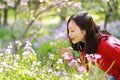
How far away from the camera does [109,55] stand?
4.40 metres

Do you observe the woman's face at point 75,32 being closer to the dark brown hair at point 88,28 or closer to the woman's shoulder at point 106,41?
the dark brown hair at point 88,28

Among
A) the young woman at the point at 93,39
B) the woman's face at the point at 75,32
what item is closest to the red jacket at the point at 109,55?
the young woman at the point at 93,39

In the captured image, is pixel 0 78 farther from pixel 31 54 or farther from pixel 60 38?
pixel 60 38

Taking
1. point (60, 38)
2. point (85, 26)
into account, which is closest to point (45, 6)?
point (60, 38)

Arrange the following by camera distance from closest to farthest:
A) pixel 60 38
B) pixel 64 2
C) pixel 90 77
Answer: pixel 90 77 < pixel 64 2 < pixel 60 38

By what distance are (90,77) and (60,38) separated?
5012mm

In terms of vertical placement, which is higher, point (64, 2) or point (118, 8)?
point (64, 2)

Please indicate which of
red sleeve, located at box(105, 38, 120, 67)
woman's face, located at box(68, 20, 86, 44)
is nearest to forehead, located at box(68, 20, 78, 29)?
woman's face, located at box(68, 20, 86, 44)

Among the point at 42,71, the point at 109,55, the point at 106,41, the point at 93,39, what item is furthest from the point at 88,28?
the point at 42,71

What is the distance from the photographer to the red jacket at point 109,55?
4367 millimetres

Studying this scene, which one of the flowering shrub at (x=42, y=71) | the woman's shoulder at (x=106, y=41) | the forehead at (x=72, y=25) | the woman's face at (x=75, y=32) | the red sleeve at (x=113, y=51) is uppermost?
the forehead at (x=72, y=25)

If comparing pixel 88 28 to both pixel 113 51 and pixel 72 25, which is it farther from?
pixel 113 51

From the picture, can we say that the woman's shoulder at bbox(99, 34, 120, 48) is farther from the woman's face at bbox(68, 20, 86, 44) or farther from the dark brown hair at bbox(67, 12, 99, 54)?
the woman's face at bbox(68, 20, 86, 44)

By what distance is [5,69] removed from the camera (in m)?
4.23
